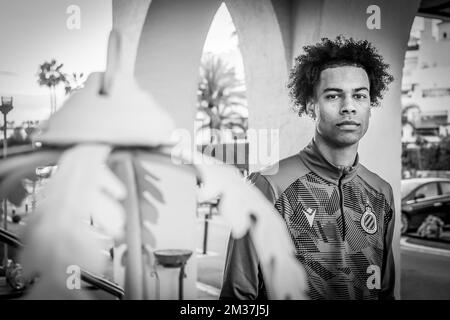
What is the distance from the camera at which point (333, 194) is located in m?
2.58

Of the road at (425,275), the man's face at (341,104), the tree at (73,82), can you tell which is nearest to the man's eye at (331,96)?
the man's face at (341,104)

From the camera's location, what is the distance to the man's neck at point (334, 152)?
8.57 feet

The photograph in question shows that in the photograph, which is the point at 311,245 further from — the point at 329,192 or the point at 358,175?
the point at 358,175

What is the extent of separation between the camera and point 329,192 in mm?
2576

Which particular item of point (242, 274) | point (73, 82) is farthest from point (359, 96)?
point (73, 82)

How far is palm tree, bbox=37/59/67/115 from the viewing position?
2.36 meters

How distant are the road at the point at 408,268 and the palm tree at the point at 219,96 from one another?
45 cm

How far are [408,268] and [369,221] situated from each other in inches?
93.6

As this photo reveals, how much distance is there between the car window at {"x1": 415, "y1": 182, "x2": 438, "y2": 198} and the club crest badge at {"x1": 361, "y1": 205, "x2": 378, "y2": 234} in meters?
1.61

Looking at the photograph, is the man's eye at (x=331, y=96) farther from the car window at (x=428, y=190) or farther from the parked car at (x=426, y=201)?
the car window at (x=428, y=190)

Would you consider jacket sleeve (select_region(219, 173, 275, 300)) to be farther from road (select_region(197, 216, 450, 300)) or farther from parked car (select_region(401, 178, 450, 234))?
parked car (select_region(401, 178, 450, 234))

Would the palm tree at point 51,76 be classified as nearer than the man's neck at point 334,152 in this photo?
Yes

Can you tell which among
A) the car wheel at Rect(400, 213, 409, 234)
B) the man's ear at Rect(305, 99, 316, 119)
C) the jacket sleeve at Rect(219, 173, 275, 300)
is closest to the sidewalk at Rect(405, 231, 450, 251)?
the car wheel at Rect(400, 213, 409, 234)
